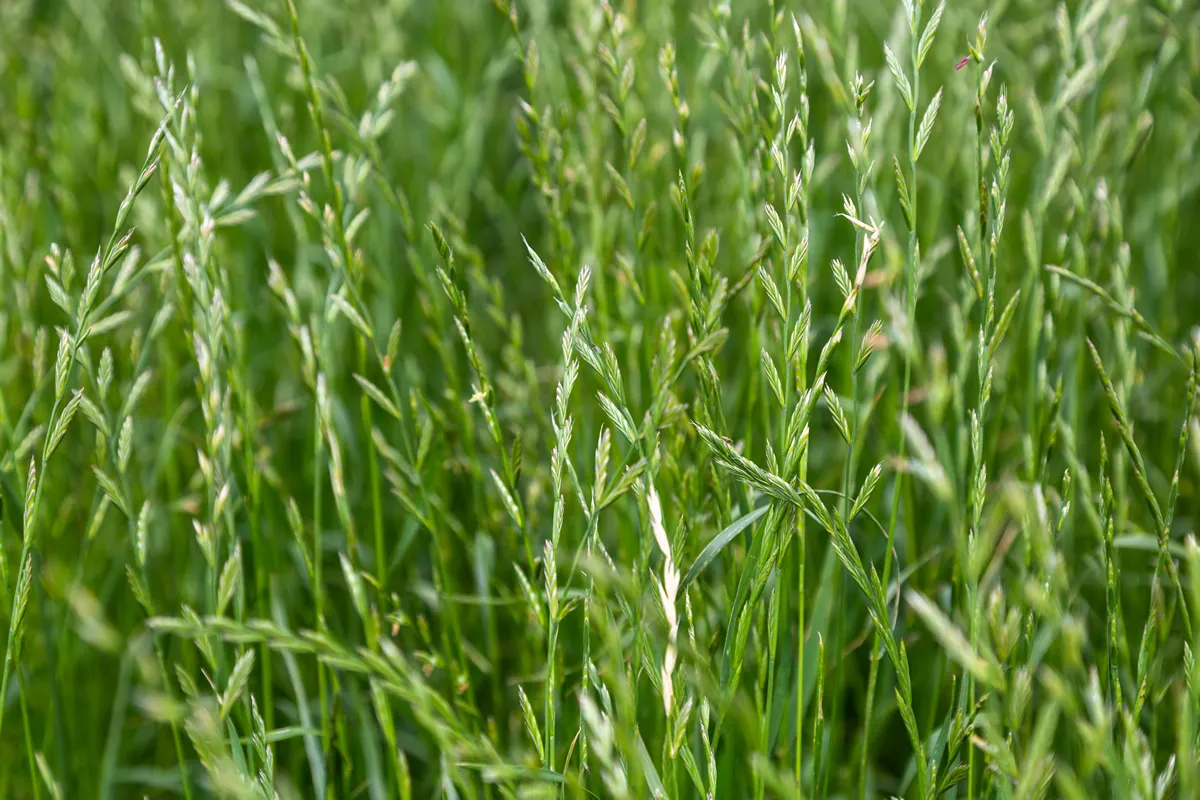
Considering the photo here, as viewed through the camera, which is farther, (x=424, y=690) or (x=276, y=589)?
(x=276, y=589)

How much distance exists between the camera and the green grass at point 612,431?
3.22 feet

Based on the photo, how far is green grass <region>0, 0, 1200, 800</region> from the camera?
98 centimetres

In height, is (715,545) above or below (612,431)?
above

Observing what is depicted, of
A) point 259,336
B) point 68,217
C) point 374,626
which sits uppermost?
point 68,217

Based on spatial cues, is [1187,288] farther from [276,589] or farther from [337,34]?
[337,34]

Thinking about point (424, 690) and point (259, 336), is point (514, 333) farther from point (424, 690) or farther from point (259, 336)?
point (259, 336)

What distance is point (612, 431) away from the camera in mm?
1585

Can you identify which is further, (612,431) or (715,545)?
(612,431)

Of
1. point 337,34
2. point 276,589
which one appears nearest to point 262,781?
point 276,589

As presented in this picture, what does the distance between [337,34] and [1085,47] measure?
8.42ft

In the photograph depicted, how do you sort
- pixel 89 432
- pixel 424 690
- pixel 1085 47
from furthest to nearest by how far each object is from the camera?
pixel 89 432 → pixel 1085 47 → pixel 424 690

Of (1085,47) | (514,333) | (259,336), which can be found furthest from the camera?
(259,336)

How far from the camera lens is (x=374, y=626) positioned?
121 centimetres

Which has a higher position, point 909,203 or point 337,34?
point 909,203
